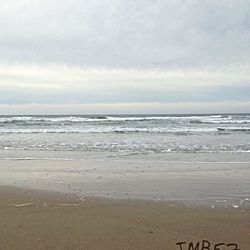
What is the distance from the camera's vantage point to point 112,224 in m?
4.86

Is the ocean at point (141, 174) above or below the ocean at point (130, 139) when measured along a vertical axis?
below

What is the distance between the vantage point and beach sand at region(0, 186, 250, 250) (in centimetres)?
416

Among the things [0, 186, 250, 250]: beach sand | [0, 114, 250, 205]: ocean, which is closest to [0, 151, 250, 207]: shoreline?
[0, 114, 250, 205]: ocean

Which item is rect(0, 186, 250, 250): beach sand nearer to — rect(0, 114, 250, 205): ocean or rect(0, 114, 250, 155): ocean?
rect(0, 114, 250, 205): ocean

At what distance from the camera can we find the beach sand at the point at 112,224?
4163 mm

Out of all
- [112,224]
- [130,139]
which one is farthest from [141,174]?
[130,139]

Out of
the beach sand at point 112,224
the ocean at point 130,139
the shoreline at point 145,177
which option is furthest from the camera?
the ocean at point 130,139

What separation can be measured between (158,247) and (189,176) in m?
4.64

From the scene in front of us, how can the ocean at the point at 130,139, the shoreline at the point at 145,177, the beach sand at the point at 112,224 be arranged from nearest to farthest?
1. the beach sand at the point at 112,224
2. the shoreline at the point at 145,177
3. the ocean at the point at 130,139

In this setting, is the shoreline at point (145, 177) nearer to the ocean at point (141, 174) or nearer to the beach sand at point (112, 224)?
the ocean at point (141, 174)

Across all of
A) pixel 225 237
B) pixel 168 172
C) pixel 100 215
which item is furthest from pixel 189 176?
pixel 225 237

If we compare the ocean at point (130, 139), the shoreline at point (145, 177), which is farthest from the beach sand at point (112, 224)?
the ocean at point (130, 139)

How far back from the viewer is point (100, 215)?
5336 mm

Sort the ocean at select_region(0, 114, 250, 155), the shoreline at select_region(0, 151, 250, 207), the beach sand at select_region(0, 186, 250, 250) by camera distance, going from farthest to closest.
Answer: the ocean at select_region(0, 114, 250, 155)
the shoreline at select_region(0, 151, 250, 207)
the beach sand at select_region(0, 186, 250, 250)
